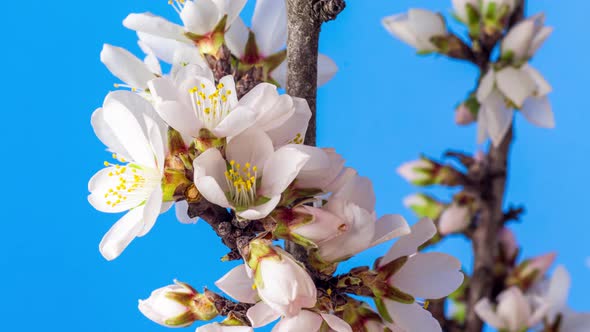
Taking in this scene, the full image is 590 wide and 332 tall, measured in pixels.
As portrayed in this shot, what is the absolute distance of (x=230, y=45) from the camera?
63cm

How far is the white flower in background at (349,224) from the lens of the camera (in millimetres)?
472

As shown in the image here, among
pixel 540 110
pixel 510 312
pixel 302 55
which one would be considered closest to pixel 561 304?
pixel 510 312

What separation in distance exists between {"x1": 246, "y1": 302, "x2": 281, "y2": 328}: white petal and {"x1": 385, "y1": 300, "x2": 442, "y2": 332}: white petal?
0.33 feet

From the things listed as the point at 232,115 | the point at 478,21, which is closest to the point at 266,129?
the point at 232,115

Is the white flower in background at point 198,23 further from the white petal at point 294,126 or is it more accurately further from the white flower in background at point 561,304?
the white flower in background at point 561,304

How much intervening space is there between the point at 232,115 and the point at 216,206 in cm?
8

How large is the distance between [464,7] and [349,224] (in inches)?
26.0

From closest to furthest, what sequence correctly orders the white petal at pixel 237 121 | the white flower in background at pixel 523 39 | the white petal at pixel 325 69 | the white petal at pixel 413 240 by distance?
1. the white petal at pixel 237 121
2. the white petal at pixel 413 240
3. the white petal at pixel 325 69
4. the white flower in background at pixel 523 39

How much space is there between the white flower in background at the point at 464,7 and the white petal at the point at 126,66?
1.93ft

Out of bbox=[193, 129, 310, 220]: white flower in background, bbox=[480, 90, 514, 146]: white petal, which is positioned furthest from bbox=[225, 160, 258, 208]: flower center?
bbox=[480, 90, 514, 146]: white petal

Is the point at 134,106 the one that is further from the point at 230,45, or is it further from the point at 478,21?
the point at 478,21

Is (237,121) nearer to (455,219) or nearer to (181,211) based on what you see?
(181,211)

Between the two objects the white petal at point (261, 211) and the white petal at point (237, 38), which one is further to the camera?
the white petal at point (237, 38)

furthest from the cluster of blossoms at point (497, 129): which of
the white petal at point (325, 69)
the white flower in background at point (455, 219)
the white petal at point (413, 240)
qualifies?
the white petal at point (413, 240)
